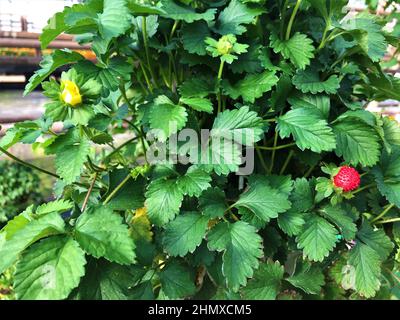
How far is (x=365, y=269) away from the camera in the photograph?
0.53 m

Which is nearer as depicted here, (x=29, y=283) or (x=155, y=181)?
(x=29, y=283)

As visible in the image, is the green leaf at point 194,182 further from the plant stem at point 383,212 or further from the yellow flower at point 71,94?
the plant stem at point 383,212

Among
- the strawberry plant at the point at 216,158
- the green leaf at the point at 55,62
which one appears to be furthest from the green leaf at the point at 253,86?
the green leaf at the point at 55,62

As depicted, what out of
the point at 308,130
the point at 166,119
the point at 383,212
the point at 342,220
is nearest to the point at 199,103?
the point at 166,119

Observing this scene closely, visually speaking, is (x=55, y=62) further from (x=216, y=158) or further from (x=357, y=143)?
(x=357, y=143)

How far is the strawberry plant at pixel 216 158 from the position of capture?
0.45 metres

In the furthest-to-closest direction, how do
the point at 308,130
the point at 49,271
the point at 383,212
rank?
the point at 383,212 → the point at 308,130 → the point at 49,271

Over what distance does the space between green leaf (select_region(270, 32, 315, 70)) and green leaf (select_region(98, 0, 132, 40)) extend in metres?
0.21

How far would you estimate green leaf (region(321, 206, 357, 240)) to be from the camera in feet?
1.66

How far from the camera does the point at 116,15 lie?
18.0 inches

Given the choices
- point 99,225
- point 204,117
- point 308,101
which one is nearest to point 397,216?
point 308,101

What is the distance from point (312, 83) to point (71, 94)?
13.0 inches
